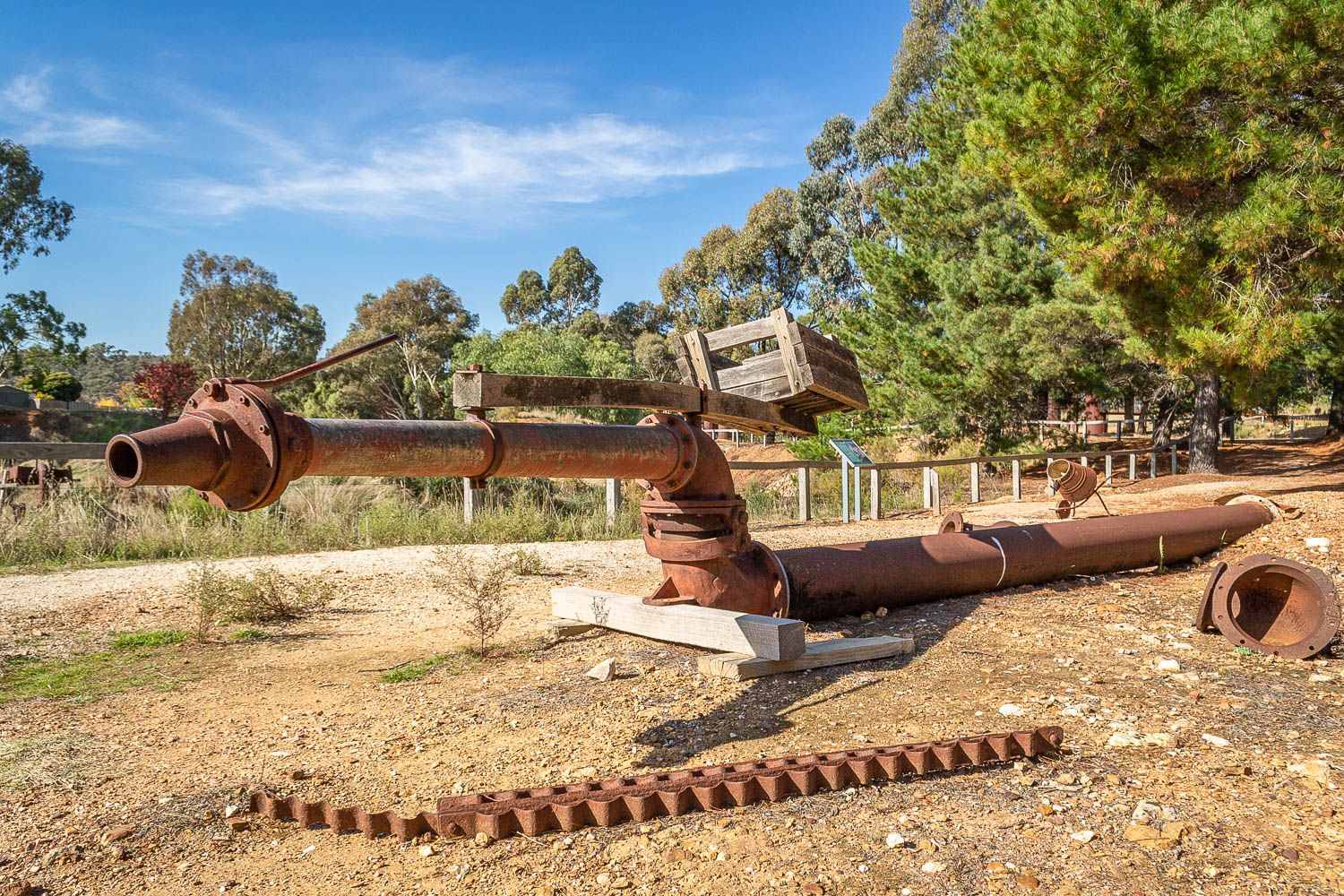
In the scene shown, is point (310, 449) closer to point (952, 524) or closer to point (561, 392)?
→ point (561, 392)

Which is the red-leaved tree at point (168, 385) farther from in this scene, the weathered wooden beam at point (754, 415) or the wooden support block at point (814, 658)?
the wooden support block at point (814, 658)

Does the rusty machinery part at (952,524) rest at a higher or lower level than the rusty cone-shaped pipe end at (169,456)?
lower

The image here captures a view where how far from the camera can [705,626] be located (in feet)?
14.4

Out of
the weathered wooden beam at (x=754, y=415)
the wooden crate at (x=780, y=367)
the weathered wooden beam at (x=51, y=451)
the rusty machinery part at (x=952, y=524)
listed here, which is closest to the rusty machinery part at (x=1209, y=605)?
the rusty machinery part at (x=952, y=524)

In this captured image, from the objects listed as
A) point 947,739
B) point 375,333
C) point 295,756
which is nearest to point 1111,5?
point 947,739

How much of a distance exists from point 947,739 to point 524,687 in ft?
→ 6.66

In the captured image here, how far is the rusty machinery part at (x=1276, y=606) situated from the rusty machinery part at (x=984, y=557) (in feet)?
4.49

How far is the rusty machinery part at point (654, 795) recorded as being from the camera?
2639 millimetres

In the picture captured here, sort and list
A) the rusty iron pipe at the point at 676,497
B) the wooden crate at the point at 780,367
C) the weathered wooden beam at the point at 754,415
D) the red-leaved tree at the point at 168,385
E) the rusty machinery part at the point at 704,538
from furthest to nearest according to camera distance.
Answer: the red-leaved tree at the point at 168,385
the wooden crate at the point at 780,367
the weathered wooden beam at the point at 754,415
the rusty machinery part at the point at 704,538
the rusty iron pipe at the point at 676,497

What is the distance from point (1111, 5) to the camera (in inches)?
386

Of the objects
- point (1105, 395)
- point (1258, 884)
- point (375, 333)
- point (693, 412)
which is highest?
point (375, 333)

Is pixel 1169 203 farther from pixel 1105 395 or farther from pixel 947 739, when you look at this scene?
pixel 1105 395

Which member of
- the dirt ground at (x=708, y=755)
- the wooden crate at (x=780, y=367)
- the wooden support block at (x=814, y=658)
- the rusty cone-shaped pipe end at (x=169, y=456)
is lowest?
the dirt ground at (x=708, y=755)

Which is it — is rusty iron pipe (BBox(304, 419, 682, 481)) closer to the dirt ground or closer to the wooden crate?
the wooden crate
